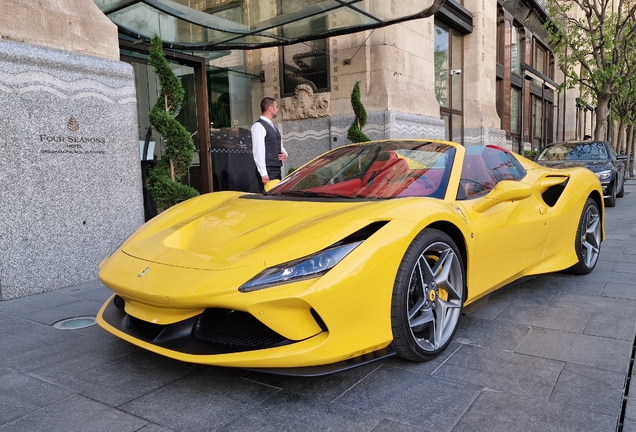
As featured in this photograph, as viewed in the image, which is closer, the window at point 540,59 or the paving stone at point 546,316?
the paving stone at point 546,316

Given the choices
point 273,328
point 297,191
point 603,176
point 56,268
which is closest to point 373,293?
point 273,328

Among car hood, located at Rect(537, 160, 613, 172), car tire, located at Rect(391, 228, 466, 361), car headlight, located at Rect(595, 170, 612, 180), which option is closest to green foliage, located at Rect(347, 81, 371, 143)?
car hood, located at Rect(537, 160, 613, 172)

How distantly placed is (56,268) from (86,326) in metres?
1.39

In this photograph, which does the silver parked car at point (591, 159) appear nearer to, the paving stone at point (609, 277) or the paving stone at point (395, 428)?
the paving stone at point (609, 277)

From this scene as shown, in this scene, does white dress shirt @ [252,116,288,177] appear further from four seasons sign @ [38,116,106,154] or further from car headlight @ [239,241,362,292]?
car headlight @ [239,241,362,292]

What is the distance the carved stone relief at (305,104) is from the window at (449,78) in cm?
503

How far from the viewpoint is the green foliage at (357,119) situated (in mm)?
9695

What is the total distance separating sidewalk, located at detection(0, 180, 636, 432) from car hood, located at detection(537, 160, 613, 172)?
751cm

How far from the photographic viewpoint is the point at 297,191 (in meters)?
3.54

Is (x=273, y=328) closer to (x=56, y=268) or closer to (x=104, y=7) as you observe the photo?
(x=56, y=268)

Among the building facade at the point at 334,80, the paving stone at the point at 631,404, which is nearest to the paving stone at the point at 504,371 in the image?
the paving stone at the point at 631,404

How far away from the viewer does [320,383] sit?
8.09ft

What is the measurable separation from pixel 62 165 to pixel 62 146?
0.59 ft

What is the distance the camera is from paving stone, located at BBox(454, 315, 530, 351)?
117 inches
